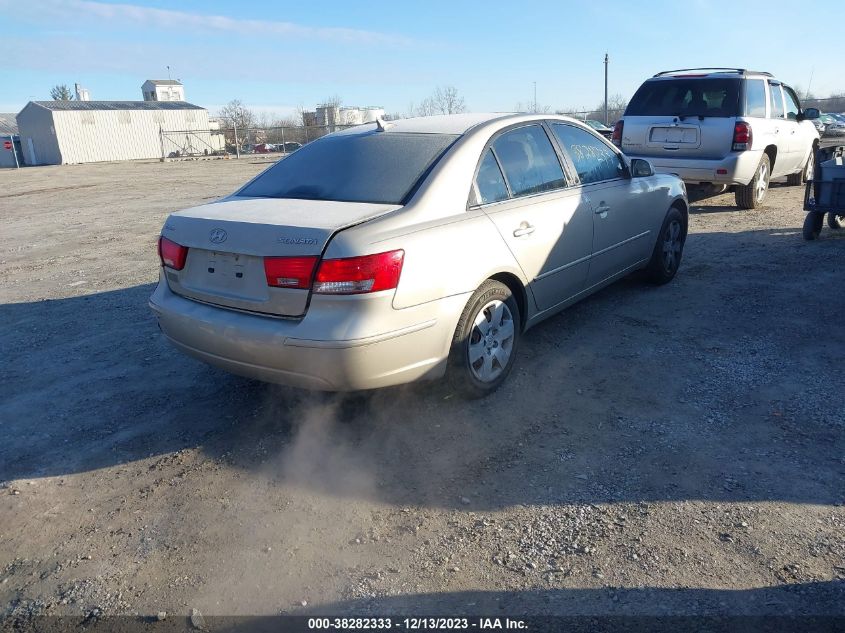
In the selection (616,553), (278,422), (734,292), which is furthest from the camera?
Result: (734,292)

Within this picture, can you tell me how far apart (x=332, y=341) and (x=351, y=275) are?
1.10 feet

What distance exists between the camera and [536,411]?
4027 millimetres

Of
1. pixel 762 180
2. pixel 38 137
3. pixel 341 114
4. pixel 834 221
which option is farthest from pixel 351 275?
pixel 38 137

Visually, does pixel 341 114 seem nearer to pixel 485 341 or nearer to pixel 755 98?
pixel 755 98

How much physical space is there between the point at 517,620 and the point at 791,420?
227 centimetres

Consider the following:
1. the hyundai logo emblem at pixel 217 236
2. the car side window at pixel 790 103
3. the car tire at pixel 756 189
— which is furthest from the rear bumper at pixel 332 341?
the car side window at pixel 790 103

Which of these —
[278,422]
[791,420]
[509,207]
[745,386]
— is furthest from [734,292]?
[278,422]

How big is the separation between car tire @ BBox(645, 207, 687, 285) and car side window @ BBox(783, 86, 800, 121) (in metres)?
6.11

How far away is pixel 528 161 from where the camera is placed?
4.61 m

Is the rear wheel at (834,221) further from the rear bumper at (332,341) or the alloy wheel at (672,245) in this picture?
the rear bumper at (332,341)

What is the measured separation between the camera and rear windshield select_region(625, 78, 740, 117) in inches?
379

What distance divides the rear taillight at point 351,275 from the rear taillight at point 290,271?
5 cm

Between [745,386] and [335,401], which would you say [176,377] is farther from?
[745,386]

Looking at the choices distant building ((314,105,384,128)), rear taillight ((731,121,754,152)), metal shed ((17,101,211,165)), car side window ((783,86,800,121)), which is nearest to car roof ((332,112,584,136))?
rear taillight ((731,121,754,152))
